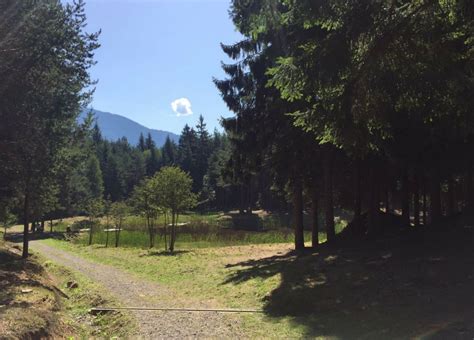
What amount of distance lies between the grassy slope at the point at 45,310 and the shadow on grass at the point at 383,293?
3.37 m

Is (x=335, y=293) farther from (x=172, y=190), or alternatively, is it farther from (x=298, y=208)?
(x=172, y=190)

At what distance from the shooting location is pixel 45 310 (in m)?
8.86

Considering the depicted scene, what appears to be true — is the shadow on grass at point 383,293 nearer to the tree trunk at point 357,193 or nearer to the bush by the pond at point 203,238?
the tree trunk at point 357,193

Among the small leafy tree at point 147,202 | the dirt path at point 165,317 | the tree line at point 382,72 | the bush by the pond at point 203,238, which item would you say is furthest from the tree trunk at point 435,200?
the small leafy tree at point 147,202

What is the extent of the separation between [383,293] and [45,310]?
6.47m

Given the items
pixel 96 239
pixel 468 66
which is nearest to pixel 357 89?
pixel 468 66

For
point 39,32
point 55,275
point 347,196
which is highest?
point 39,32

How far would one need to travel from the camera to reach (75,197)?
73500 millimetres

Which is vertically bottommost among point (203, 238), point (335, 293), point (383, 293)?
point (335, 293)

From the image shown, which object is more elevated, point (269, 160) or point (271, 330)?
point (269, 160)

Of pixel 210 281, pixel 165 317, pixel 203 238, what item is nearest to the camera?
pixel 165 317

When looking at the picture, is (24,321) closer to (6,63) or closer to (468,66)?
(6,63)

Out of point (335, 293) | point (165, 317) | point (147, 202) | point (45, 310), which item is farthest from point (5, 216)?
point (335, 293)

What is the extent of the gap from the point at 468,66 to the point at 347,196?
1797 cm
